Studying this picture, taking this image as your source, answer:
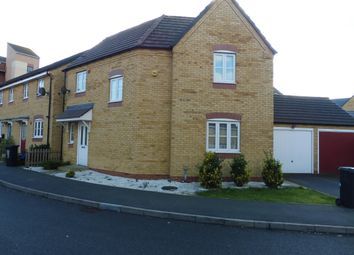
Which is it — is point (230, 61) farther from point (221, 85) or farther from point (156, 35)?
point (156, 35)

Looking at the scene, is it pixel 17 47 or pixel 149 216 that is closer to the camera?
pixel 149 216

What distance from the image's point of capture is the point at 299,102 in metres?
21.5

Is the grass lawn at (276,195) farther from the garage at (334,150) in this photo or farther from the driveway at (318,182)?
the garage at (334,150)

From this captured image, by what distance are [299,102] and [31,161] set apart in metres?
15.6

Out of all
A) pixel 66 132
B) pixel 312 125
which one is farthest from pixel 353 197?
pixel 66 132

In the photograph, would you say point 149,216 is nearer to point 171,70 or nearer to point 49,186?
point 49,186

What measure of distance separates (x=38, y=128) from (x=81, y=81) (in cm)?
580

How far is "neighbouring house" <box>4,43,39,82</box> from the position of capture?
45906mm

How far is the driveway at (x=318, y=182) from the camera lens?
46.3ft

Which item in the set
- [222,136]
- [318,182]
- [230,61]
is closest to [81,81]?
[230,61]

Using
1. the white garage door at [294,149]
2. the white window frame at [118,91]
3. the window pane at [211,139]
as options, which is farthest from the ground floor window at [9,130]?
the white garage door at [294,149]

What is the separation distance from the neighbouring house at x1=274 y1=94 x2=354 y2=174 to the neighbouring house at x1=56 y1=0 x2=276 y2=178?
407 cm

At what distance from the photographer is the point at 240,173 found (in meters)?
14.2

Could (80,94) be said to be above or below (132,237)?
above
